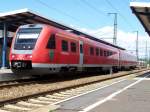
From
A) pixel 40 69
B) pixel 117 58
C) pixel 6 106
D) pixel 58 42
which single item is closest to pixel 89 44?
pixel 58 42

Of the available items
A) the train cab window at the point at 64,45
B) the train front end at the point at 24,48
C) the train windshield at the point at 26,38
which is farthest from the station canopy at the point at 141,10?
the train windshield at the point at 26,38

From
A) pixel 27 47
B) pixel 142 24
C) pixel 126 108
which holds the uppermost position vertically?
pixel 142 24

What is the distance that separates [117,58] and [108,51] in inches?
301

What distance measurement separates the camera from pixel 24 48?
22156 mm

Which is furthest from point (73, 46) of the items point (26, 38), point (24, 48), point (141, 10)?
point (141, 10)

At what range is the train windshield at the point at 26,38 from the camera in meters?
22.2

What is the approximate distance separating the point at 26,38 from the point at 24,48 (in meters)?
0.74

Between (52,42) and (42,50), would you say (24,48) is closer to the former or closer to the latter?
(42,50)

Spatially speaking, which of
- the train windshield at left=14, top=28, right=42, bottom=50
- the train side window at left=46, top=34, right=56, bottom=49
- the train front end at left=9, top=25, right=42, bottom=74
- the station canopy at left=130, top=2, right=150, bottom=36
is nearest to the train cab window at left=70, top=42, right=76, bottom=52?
the train side window at left=46, top=34, right=56, bottom=49

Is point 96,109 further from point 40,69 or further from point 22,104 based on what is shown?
point 40,69

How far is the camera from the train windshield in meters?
22.2

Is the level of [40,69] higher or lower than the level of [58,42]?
lower

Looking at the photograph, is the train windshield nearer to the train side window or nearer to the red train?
the red train

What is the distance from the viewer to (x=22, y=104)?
490 inches
